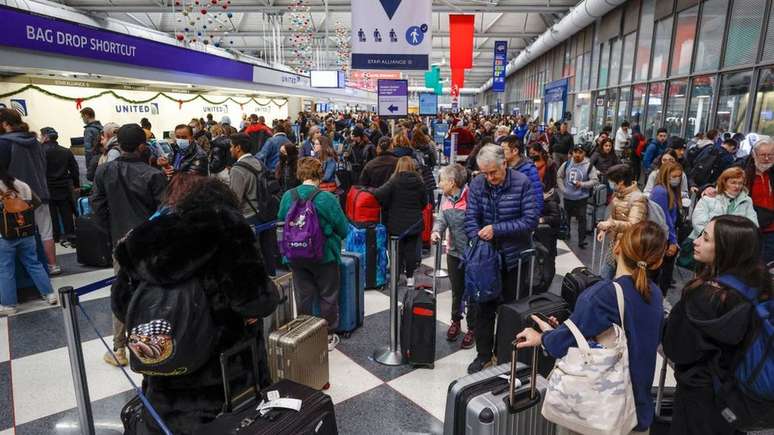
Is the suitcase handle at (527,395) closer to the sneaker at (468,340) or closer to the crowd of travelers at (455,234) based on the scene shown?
the crowd of travelers at (455,234)

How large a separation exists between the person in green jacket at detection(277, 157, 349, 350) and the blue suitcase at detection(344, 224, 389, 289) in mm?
1108

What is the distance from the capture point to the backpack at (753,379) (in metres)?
1.71

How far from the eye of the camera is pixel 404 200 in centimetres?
471

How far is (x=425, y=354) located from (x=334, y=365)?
684mm

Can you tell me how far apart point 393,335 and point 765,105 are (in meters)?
7.34

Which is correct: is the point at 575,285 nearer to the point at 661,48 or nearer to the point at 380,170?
the point at 380,170

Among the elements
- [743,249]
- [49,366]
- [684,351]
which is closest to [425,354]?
[684,351]

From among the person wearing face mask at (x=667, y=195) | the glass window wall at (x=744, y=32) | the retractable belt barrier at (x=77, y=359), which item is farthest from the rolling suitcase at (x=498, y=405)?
the glass window wall at (x=744, y=32)

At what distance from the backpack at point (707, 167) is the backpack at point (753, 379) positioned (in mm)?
5347

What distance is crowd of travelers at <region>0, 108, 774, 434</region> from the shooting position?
179 cm

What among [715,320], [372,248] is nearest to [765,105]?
[372,248]

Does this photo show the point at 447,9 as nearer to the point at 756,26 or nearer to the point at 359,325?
the point at 756,26

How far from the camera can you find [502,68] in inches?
750

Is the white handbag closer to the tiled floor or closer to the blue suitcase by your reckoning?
the tiled floor
